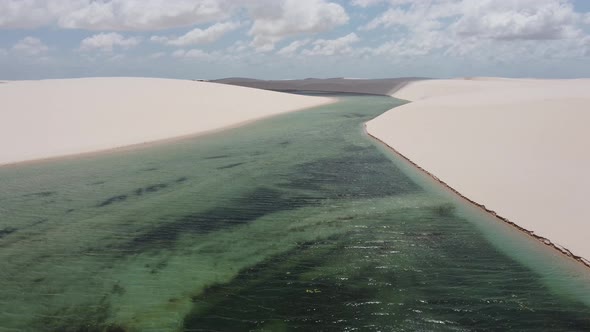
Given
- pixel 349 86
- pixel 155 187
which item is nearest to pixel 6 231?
pixel 155 187

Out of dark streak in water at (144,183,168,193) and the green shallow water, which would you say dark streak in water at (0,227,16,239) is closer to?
the green shallow water

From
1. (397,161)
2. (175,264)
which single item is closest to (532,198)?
(397,161)

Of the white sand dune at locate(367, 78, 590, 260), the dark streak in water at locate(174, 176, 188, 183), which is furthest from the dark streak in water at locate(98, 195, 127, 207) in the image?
the white sand dune at locate(367, 78, 590, 260)

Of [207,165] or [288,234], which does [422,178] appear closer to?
[288,234]

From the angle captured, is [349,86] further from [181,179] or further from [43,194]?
[43,194]

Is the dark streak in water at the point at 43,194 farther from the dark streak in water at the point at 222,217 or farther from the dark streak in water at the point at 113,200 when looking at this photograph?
the dark streak in water at the point at 222,217
